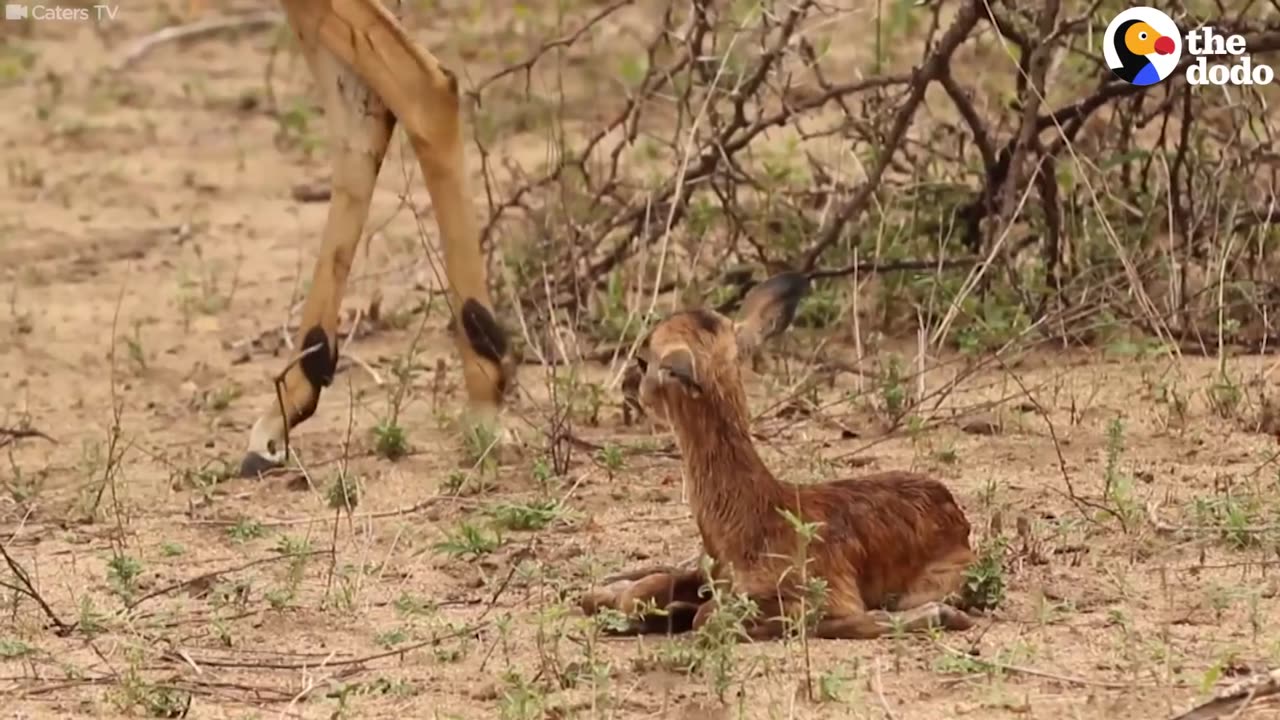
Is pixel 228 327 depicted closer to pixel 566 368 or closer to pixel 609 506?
pixel 566 368

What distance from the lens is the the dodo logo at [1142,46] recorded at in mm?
6656

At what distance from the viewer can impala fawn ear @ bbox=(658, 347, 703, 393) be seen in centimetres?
424

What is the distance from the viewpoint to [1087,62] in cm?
739

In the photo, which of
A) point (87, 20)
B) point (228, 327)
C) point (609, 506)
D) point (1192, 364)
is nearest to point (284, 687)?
point (609, 506)

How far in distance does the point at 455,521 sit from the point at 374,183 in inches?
52.5

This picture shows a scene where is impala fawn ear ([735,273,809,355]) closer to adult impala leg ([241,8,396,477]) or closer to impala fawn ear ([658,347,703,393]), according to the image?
impala fawn ear ([658,347,703,393])

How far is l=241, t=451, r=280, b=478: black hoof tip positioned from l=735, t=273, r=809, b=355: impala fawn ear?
195 centimetres

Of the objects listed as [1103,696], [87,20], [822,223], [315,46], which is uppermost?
[87,20]

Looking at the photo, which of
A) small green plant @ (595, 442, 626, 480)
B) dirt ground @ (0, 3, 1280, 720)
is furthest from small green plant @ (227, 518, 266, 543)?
small green plant @ (595, 442, 626, 480)

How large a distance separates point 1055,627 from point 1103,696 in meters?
0.39

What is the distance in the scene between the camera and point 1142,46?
670 cm

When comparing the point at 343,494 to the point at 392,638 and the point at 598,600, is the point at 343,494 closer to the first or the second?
the point at 392,638

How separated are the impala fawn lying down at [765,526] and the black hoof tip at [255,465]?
69.3 inches

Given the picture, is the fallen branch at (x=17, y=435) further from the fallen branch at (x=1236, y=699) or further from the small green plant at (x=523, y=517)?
the fallen branch at (x=1236, y=699)
